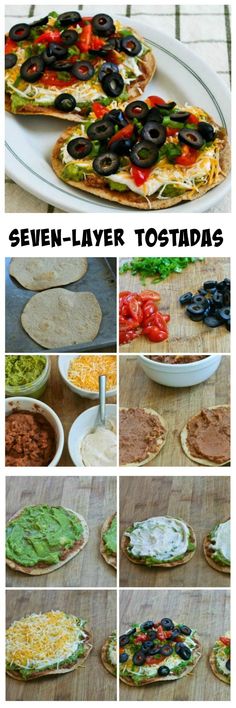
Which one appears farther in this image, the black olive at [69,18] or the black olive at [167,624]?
the black olive at [69,18]

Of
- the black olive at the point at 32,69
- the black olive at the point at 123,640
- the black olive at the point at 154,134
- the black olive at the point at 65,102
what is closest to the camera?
the black olive at the point at 123,640

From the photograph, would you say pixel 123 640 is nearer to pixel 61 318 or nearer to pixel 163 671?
pixel 163 671

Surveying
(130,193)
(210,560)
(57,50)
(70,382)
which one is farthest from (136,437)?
(57,50)

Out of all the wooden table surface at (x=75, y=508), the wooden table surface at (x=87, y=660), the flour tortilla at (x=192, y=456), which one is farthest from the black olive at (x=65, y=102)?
the wooden table surface at (x=87, y=660)

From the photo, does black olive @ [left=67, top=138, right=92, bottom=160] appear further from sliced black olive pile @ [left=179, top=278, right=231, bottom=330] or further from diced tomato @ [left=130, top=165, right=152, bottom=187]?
sliced black olive pile @ [left=179, top=278, right=231, bottom=330]

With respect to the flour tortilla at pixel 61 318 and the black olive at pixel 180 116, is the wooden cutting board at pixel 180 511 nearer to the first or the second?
the flour tortilla at pixel 61 318

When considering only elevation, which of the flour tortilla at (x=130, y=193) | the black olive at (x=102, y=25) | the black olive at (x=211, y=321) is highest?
the black olive at (x=102, y=25)

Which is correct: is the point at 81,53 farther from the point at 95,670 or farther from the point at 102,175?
the point at 95,670

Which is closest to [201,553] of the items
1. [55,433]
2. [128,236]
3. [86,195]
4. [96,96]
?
[55,433]
